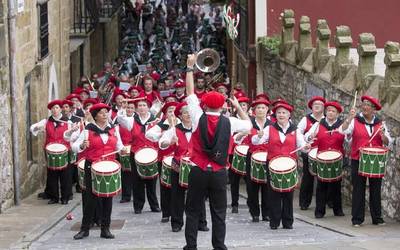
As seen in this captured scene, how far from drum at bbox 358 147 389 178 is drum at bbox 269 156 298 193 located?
88 cm

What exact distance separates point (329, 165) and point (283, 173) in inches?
55.5

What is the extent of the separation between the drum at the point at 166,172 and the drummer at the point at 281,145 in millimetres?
1433

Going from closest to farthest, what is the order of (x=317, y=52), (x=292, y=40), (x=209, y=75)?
(x=317, y=52) → (x=292, y=40) → (x=209, y=75)

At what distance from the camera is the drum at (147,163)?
1708 centimetres

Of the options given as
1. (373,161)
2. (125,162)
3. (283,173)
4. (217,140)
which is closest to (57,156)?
(125,162)

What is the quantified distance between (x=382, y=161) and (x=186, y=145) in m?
2.52

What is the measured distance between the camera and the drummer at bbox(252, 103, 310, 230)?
49.6 ft

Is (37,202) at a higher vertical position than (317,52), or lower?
lower

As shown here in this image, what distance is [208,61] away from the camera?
19750mm

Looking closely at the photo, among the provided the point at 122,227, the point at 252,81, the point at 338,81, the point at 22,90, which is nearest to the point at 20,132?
the point at 22,90

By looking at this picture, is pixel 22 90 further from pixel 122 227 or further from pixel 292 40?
pixel 292 40

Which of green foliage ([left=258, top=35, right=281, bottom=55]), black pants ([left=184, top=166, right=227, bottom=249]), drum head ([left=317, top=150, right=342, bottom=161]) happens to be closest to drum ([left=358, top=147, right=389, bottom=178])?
drum head ([left=317, top=150, right=342, bottom=161])

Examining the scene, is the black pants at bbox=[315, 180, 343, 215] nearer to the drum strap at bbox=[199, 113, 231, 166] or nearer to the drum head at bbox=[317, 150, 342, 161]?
the drum head at bbox=[317, 150, 342, 161]

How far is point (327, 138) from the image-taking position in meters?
16.2
